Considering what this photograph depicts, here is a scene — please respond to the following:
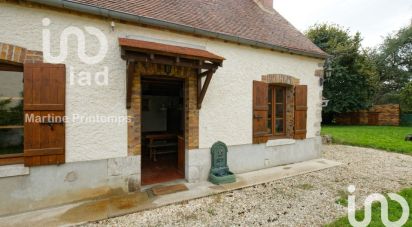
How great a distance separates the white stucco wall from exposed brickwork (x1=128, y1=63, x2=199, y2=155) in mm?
150

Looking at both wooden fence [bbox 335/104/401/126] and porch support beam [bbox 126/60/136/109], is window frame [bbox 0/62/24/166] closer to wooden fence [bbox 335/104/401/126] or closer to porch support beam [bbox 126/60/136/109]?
porch support beam [bbox 126/60/136/109]

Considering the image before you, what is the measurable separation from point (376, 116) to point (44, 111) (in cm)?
2434

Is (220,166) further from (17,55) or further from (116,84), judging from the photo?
(17,55)

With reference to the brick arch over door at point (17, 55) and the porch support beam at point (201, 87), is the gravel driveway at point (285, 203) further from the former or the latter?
the brick arch over door at point (17, 55)

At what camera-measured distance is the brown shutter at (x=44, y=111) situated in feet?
11.8

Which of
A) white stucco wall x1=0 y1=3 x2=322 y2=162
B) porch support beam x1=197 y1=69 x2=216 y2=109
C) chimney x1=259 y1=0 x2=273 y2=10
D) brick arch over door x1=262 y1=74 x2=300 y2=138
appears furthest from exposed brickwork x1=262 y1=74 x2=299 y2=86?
chimney x1=259 y1=0 x2=273 y2=10

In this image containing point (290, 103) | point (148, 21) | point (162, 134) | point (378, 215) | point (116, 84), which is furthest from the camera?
point (162, 134)

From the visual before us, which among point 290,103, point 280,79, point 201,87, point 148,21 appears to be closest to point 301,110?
point 290,103

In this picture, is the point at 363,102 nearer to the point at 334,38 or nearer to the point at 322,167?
the point at 334,38

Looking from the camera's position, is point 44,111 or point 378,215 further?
point 44,111

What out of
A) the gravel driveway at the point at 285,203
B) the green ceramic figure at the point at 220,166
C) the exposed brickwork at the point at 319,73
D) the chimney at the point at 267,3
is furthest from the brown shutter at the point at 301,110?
the chimney at the point at 267,3

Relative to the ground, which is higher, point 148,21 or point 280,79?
point 148,21

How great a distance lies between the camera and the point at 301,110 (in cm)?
695

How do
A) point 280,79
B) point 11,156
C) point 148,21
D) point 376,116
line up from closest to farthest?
point 11,156, point 148,21, point 280,79, point 376,116
